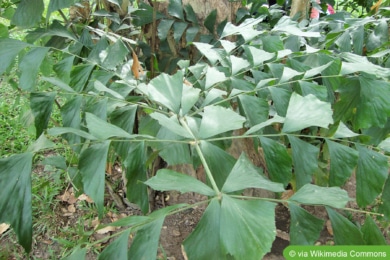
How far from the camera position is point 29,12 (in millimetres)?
688

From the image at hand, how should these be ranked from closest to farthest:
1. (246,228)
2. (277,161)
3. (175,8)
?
(246,228), (277,161), (175,8)

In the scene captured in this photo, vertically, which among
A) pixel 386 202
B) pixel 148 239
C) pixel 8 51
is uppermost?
pixel 8 51

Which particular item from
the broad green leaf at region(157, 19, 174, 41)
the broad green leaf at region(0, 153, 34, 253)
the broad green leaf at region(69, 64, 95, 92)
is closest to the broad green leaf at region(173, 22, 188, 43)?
the broad green leaf at region(157, 19, 174, 41)

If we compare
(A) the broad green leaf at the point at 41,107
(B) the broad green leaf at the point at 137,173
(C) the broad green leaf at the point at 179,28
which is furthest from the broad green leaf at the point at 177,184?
(C) the broad green leaf at the point at 179,28

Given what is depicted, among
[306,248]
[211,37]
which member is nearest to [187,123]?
[306,248]

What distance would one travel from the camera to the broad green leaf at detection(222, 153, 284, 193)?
0.45 m

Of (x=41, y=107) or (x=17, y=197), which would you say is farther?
(x=41, y=107)

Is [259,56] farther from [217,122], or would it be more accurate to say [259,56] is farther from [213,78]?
[217,122]

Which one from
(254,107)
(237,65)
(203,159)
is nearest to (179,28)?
(237,65)

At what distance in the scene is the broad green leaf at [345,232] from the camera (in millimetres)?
514

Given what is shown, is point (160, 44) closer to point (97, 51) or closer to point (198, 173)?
point (97, 51)

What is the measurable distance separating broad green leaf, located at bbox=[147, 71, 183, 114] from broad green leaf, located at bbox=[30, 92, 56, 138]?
0.24 metres

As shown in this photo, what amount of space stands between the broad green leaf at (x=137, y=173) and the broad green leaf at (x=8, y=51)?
0.34 metres

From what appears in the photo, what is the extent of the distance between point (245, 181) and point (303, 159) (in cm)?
23
